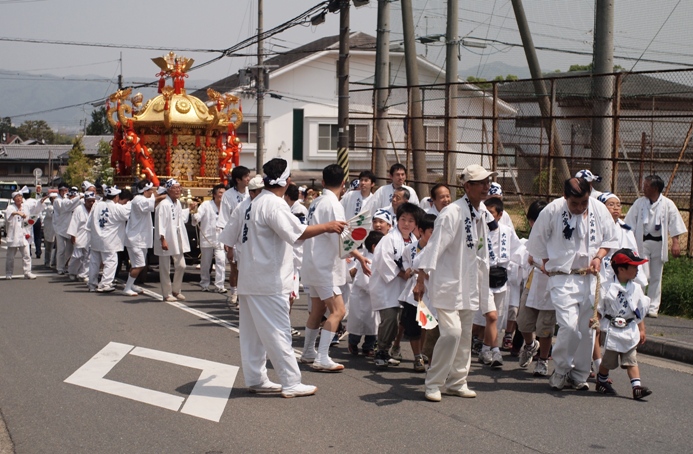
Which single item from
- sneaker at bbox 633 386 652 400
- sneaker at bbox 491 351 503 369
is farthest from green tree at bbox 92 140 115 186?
sneaker at bbox 633 386 652 400

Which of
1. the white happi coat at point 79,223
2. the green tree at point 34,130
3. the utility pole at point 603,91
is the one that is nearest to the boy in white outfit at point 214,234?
the white happi coat at point 79,223

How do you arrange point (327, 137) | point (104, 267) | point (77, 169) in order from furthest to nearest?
point (77, 169) < point (327, 137) < point (104, 267)

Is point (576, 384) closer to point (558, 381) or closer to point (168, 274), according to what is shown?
point (558, 381)

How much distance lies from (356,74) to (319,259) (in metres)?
33.0

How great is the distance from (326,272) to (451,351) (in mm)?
1735

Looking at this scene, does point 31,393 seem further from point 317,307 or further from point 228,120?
point 228,120

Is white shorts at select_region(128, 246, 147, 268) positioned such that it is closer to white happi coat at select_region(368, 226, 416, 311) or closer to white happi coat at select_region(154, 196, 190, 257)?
white happi coat at select_region(154, 196, 190, 257)

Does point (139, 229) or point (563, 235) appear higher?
point (563, 235)

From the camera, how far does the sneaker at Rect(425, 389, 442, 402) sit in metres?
7.25

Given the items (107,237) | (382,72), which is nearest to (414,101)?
(382,72)

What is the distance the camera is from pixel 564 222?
7.79 metres

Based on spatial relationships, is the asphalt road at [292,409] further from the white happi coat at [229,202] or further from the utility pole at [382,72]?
the utility pole at [382,72]

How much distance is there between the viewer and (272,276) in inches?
290

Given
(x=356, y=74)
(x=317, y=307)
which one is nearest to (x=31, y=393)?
(x=317, y=307)
